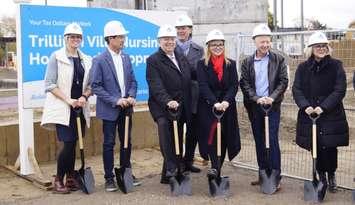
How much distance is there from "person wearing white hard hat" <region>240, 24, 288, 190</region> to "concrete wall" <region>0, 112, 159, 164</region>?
2.56 m

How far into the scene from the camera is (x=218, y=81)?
260 inches

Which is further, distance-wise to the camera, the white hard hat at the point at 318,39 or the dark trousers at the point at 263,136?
the dark trousers at the point at 263,136

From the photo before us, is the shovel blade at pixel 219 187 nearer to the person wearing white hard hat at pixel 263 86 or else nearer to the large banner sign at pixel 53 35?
the person wearing white hard hat at pixel 263 86

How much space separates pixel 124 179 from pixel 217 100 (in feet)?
4.72

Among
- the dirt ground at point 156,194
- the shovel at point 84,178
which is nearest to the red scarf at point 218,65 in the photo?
the dirt ground at point 156,194

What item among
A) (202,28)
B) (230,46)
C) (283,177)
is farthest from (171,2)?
(283,177)

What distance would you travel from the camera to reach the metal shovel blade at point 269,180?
21.5 feet

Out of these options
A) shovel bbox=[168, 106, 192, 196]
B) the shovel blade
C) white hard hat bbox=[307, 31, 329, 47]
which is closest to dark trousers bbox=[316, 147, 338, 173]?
the shovel blade

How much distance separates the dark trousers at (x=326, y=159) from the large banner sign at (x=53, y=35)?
11.0 feet

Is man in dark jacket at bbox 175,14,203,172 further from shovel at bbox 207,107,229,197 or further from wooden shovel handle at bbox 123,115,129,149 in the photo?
wooden shovel handle at bbox 123,115,129,149

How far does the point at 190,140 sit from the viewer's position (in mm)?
7484

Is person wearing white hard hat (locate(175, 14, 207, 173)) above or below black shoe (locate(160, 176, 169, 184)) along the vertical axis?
above

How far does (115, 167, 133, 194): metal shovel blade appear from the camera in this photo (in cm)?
664

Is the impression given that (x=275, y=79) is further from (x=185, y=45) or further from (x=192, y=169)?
(x=192, y=169)
